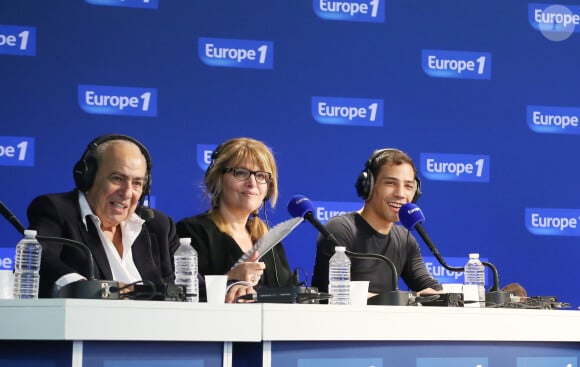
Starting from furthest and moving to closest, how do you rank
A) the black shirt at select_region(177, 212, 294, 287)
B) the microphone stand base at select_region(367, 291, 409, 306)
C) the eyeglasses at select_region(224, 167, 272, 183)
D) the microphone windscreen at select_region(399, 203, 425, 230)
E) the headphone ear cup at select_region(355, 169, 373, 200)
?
the headphone ear cup at select_region(355, 169, 373, 200), the eyeglasses at select_region(224, 167, 272, 183), the black shirt at select_region(177, 212, 294, 287), the microphone windscreen at select_region(399, 203, 425, 230), the microphone stand base at select_region(367, 291, 409, 306)

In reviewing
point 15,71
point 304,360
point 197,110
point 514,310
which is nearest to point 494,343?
point 514,310

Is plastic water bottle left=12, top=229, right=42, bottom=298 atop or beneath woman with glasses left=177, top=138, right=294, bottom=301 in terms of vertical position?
beneath

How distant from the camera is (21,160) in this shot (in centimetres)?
515

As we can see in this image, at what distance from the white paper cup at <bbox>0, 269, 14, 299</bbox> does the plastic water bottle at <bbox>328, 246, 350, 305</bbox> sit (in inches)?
36.8

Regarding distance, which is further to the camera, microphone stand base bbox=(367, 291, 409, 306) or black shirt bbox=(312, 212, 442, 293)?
black shirt bbox=(312, 212, 442, 293)

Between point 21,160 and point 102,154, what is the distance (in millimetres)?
1745

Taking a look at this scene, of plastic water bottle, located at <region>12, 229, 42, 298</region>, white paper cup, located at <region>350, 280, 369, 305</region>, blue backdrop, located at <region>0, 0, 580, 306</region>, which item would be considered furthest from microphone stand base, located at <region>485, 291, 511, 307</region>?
blue backdrop, located at <region>0, 0, 580, 306</region>

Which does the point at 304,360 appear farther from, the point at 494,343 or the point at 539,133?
the point at 539,133

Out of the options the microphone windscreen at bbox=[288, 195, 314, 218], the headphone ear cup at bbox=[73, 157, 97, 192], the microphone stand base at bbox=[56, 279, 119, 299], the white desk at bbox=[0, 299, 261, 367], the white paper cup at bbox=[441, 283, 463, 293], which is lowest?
the white desk at bbox=[0, 299, 261, 367]

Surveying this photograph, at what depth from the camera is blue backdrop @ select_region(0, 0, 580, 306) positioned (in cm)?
523

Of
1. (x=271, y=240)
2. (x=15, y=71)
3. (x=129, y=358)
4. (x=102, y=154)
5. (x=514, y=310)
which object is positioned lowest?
(x=129, y=358)

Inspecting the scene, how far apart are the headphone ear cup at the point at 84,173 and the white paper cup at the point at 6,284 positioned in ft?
1.98

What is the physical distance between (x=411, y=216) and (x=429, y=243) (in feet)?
0.57

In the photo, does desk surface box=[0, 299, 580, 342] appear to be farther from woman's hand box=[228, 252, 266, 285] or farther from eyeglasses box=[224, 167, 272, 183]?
eyeglasses box=[224, 167, 272, 183]
